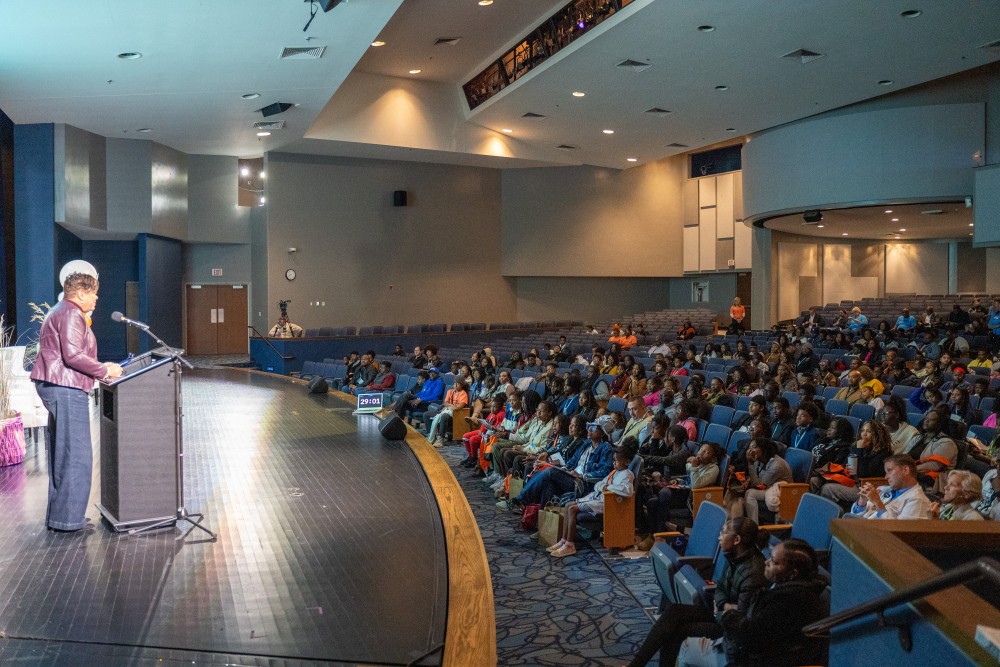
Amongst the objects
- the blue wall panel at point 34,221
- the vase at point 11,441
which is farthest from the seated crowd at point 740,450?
the blue wall panel at point 34,221

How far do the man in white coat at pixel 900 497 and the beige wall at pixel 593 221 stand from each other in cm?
1775

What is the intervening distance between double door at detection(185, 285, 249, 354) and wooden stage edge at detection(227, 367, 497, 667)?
15.3m

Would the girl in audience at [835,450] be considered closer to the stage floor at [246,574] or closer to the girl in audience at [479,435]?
the stage floor at [246,574]

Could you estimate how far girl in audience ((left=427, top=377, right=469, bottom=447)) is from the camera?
952cm

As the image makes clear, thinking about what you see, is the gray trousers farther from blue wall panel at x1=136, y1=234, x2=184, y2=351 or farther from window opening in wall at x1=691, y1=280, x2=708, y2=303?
window opening in wall at x1=691, y1=280, x2=708, y2=303

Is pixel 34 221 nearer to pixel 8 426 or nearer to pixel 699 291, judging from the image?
pixel 8 426

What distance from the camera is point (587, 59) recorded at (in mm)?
12688

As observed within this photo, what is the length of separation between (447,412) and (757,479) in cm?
482

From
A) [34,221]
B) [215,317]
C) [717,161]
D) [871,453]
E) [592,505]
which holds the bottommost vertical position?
[592,505]

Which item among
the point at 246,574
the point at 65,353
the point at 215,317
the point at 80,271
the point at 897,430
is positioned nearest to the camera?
the point at 246,574

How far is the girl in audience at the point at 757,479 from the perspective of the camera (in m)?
4.91

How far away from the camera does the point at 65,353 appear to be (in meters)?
3.86

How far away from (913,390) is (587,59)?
7.45 meters

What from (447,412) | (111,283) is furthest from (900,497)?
(111,283)
